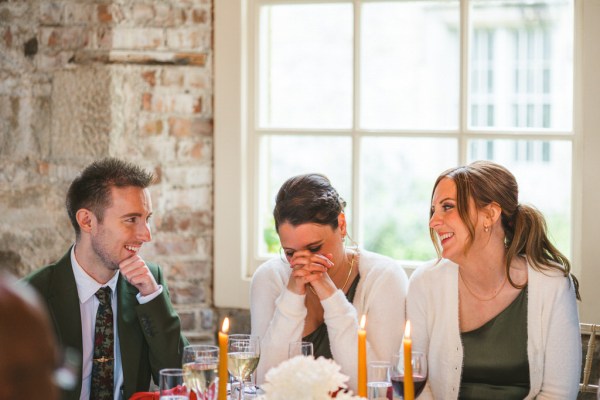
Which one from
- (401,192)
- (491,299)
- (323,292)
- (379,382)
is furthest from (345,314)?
(401,192)

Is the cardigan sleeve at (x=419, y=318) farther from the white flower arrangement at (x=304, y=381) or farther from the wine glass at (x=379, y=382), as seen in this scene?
the white flower arrangement at (x=304, y=381)

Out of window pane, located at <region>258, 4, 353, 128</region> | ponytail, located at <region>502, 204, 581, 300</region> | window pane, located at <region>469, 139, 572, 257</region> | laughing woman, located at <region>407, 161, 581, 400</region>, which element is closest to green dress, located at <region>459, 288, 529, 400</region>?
laughing woman, located at <region>407, 161, 581, 400</region>

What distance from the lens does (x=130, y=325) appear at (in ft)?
8.32

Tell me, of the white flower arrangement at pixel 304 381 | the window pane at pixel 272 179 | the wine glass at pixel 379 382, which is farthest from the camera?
the window pane at pixel 272 179

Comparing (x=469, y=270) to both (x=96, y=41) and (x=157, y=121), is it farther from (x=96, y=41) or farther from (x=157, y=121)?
(x=96, y=41)

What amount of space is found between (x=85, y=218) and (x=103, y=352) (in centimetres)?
43

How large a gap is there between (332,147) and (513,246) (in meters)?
2.73

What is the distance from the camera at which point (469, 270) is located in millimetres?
2584

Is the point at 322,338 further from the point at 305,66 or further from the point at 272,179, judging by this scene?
the point at 305,66

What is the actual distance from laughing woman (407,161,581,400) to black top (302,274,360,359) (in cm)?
19

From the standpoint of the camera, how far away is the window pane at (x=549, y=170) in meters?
3.12

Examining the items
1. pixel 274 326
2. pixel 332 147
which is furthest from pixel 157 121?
pixel 332 147

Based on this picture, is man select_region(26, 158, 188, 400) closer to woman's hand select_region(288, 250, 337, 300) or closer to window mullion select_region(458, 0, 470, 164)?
woman's hand select_region(288, 250, 337, 300)

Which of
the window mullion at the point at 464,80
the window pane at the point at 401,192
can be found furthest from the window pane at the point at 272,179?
the window pane at the point at 401,192
